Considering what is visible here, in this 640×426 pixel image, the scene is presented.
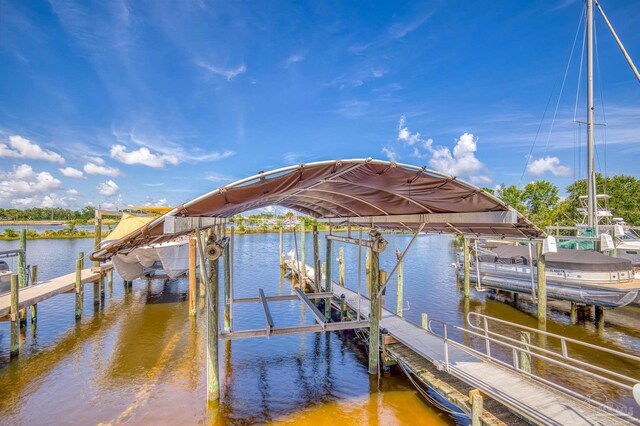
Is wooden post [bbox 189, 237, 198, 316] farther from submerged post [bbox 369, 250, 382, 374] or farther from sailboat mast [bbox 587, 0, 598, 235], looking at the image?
sailboat mast [bbox 587, 0, 598, 235]

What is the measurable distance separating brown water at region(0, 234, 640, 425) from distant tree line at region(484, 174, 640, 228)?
3118cm

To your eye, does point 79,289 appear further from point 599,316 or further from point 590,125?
point 590,125

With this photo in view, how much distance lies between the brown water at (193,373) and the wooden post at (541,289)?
0.57 m

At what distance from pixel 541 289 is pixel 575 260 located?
258 centimetres

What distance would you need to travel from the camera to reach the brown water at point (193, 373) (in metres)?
7.52

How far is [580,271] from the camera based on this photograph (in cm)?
1504

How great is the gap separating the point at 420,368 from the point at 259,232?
234ft

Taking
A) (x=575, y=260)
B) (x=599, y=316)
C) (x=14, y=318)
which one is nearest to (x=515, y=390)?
(x=599, y=316)

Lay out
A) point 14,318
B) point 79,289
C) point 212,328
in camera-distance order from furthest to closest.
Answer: point 79,289 < point 14,318 < point 212,328

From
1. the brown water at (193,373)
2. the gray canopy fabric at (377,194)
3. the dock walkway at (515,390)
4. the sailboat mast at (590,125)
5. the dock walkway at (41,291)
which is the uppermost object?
the sailboat mast at (590,125)

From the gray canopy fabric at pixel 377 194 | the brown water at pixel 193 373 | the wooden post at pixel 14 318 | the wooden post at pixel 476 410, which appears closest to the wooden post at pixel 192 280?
the brown water at pixel 193 373

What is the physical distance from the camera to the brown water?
7520 millimetres

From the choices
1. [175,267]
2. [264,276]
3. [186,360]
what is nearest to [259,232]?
[264,276]

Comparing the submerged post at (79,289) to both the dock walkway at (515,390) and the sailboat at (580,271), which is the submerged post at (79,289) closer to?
the dock walkway at (515,390)
